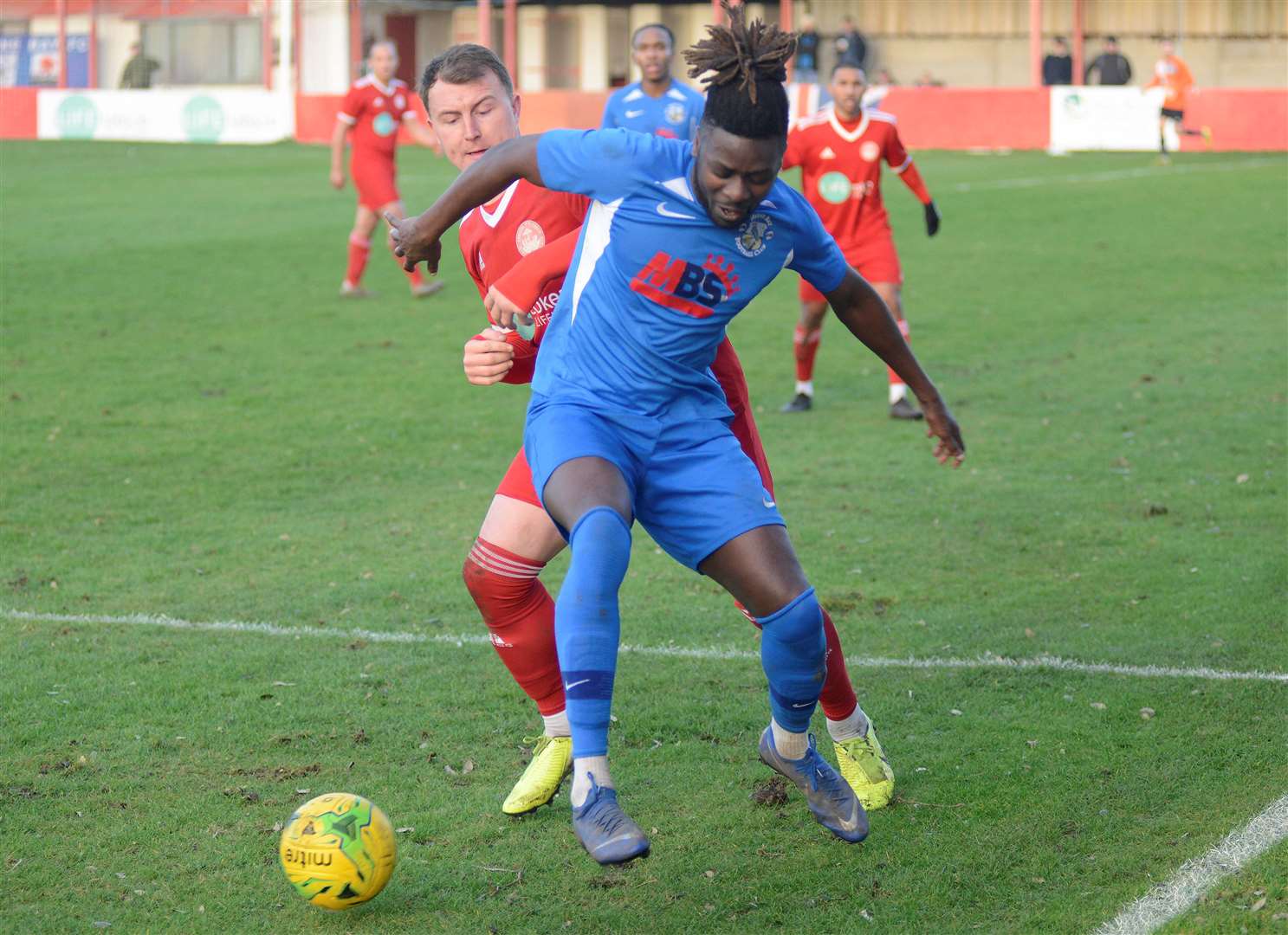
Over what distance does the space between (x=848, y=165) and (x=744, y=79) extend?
274 inches

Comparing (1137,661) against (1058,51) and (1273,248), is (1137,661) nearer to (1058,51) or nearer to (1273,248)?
(1273,248)

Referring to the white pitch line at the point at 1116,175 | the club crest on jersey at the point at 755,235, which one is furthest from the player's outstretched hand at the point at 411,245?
the white pitch line at the point at 1116,175

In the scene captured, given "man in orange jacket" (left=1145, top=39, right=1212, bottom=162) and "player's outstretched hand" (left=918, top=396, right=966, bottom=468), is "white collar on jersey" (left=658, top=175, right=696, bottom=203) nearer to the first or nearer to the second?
"player's outstretched hand" (left=918, top=396, right=966, bottom=468)

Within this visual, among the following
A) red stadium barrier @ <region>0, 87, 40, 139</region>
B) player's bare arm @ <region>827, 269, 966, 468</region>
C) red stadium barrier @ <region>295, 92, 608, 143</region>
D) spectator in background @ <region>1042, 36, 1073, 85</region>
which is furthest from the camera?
red stadium barrier @ <region>0, 87, 40, 139</region>

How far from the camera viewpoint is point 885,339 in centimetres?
443

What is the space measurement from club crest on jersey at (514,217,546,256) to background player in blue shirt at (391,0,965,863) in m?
0.47

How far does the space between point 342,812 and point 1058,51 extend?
35436 millimetres

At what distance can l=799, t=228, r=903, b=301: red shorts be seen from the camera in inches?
408

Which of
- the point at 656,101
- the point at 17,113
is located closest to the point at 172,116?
the point at 17,113

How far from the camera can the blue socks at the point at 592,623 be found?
3.71 meters

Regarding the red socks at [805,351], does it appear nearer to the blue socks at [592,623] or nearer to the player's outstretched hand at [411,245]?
the player's outstretched hand at [411,245]

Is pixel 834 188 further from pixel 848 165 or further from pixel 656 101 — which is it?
pixel 656 101

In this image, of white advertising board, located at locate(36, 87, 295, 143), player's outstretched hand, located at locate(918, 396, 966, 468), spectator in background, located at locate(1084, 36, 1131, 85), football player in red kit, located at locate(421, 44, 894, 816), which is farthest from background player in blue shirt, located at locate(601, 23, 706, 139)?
white advertising board, located at locate(36, 87, 295, 143)

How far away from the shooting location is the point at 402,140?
37.2 m
